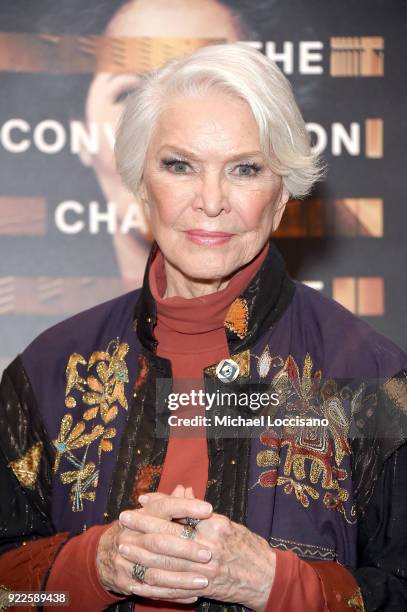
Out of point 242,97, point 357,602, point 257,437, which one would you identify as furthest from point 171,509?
point 242,97

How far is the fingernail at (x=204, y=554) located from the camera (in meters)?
1.77

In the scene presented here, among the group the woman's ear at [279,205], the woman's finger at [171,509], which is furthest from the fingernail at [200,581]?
the woman's ear at [279,205]

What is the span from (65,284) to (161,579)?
4.02 feet

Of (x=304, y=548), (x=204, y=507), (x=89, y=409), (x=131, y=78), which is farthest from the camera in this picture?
(x=131, y=78)

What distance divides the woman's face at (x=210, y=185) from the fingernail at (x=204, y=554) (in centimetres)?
54

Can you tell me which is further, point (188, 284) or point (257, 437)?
point (188, 284)

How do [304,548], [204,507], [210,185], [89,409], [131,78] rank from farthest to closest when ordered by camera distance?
1. [131,78]
2. [89,409]
3. [210,185]
4. [304,548]
5. [204,507]

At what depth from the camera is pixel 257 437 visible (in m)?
1.98

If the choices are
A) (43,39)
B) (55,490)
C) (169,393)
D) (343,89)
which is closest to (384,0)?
(343,89)

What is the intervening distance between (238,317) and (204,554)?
50 cm

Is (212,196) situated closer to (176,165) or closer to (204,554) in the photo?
(176,165)

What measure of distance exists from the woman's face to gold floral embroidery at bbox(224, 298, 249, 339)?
67 millimetres

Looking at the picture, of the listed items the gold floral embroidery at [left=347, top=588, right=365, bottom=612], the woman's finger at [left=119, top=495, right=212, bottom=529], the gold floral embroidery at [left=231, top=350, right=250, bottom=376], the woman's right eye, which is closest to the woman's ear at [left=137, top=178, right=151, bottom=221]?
the woman's right eye

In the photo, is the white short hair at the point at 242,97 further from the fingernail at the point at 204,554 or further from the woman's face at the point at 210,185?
the fingernail at the point at 204,554
